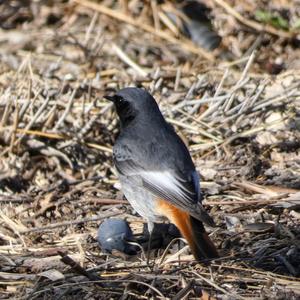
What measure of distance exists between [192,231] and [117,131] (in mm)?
2492

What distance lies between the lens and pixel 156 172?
6.11m

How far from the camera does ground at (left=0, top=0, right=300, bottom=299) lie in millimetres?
5199

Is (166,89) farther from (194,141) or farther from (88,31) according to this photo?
(88,31)

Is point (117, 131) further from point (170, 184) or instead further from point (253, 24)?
point (253, 24)

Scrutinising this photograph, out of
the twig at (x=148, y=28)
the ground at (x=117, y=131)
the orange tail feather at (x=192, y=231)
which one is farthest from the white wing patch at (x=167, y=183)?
the twig at (x=148, y=28)

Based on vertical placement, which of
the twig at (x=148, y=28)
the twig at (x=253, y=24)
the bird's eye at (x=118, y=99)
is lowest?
the twig at (x=148, y=28)

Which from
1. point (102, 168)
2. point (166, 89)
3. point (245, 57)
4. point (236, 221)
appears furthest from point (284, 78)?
point (236, 221)

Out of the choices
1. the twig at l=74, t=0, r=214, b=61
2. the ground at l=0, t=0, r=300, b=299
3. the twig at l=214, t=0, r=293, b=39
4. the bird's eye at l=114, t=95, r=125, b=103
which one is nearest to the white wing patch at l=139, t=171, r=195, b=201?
the ground at l=0, t=0, r=300, b=299

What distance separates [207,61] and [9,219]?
342 centimetres

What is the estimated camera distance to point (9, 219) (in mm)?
6492

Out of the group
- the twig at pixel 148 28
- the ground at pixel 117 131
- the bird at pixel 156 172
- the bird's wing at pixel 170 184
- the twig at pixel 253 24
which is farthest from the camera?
the twig at pixel 253 24

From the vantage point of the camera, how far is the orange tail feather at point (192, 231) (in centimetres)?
532

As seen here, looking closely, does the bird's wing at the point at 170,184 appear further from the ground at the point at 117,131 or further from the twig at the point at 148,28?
the twig at the point at 148,28

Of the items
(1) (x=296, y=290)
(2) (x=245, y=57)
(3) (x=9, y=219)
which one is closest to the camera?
(1) (x=296, y=290)
